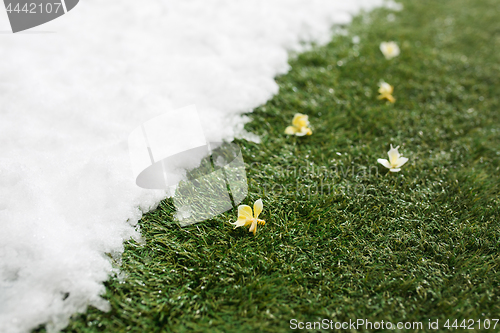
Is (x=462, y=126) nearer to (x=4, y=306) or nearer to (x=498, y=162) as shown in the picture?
(x=498, y=162)

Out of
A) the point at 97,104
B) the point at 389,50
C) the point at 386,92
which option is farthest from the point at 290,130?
the point at 389,50

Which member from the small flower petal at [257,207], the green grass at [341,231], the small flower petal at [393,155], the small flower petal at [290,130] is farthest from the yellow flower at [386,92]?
the small flower petal at [257,207]

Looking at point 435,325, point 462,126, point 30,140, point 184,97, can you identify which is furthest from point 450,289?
point 30,140

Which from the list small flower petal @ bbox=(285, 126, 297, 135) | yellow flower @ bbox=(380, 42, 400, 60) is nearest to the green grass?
small flower petal @ bbox=(285, 126, 297, 135)

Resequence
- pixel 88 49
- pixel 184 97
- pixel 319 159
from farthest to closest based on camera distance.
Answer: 1. pixel 88 49
2. pixel 184 97
3. pixel 319 159

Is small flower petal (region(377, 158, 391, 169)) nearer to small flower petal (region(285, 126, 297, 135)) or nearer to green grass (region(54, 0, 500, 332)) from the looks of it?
green grass (region(54, 0, 500, 332))

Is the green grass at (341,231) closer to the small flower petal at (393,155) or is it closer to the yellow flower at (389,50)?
the small flower petal at (393,155)

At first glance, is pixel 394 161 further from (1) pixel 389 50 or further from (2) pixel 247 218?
(1) pixel 389 50
